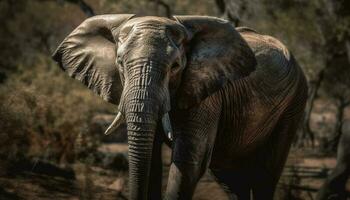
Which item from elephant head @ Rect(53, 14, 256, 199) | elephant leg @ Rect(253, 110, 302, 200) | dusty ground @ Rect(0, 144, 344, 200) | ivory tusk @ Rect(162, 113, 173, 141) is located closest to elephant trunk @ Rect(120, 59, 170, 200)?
elephant head @ Rect(53, 14, 256, 199)

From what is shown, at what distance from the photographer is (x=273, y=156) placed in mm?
7234

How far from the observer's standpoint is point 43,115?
11.1 meters

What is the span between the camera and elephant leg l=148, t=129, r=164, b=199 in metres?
5.79

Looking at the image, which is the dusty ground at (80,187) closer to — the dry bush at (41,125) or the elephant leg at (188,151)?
the dry bush at (41,125)

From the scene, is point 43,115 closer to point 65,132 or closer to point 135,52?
point 65,132

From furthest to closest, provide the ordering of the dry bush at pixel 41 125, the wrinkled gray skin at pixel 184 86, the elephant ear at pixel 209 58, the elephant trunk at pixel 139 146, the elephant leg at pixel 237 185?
the dry bush at pixel 41 125 → the elephant leg at pixel 237 185 → the elephant ear at pixel 209 58 → the wrinkled gray skin at pixel 184 86 → the elephant trunk at pixel 139 146

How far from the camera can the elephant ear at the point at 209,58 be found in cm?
528

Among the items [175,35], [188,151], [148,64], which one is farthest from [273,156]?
[148,64]

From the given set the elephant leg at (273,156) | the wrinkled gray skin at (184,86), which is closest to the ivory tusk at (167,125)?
the wrinkled gray skin at (184,86)

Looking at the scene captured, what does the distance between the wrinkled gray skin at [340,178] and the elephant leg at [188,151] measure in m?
3.39

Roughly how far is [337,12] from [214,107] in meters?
11.1

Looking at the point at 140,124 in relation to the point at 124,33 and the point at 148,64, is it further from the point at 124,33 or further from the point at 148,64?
the point at 124,33

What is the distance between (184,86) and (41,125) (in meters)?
6.21

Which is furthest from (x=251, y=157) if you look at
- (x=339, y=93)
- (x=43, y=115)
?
(x=339, y=93)
